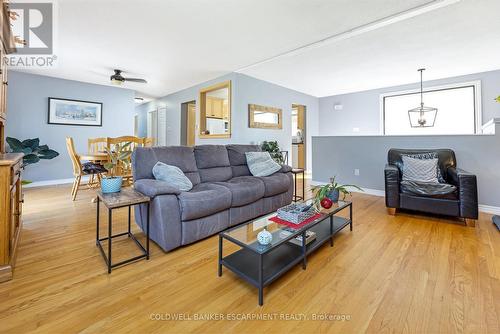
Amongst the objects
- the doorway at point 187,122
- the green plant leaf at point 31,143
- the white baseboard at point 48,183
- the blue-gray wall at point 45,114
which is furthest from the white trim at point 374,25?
the white baseboard at point 48,183

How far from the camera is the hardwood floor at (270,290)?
1196mm

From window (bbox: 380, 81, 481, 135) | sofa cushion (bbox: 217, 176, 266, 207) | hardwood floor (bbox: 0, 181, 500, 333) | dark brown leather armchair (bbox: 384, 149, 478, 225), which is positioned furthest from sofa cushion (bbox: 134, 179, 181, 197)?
window (bbox: 380, 81, 481, 135)

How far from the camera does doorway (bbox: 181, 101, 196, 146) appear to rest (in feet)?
21.0

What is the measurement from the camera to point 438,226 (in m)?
2.59

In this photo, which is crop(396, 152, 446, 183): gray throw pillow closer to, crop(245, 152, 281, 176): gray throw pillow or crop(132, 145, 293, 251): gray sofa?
crop(132, 145, 293, 251): gray sofa

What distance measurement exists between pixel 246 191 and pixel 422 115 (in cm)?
482

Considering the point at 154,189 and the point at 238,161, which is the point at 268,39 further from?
the point at 154,189

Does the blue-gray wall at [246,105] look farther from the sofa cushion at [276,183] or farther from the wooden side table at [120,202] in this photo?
the wooden side table at [120,202]

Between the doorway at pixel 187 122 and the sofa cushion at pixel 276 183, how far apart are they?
412 cm

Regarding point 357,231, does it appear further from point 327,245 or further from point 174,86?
point 174,86

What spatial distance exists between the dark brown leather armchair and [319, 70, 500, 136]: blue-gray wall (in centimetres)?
267

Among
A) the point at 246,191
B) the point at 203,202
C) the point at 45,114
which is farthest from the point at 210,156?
the point at 45,114

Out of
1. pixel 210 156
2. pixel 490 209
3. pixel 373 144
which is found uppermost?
pixel 373 144

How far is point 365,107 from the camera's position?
618 cm
